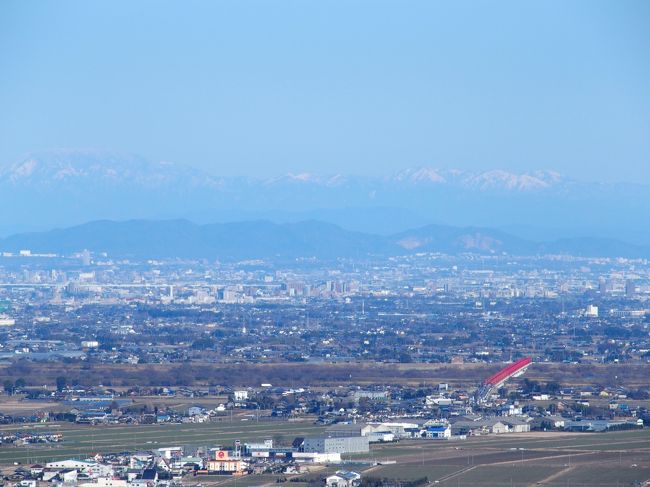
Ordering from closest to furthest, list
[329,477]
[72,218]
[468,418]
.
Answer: [329,477] < [468,418] < [72,218]

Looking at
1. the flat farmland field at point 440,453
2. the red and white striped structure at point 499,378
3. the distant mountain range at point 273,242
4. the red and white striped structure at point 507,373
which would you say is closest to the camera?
the flat farmland field at point 440,453

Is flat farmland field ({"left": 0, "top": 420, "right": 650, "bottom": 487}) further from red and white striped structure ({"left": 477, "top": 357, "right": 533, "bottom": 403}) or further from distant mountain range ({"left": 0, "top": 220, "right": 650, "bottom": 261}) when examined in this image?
distant mountain range ({"left": 0, "top": 220, "right": 650, "bottom": 261})

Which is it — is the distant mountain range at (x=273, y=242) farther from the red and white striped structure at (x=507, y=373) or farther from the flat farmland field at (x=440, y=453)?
the flat farmland field at (x=440, y=453)

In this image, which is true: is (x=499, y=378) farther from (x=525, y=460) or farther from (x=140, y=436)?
(x=525, y=460)

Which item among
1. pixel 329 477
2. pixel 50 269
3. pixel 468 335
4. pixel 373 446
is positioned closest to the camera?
pixel 329 477

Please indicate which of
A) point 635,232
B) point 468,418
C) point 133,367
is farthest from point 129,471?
point 635,232

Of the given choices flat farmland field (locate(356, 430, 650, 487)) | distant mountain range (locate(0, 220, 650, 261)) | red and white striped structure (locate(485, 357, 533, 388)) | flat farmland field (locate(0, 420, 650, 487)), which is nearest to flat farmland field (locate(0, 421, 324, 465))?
flat farmland field (locate(0, 420, 650, 487))

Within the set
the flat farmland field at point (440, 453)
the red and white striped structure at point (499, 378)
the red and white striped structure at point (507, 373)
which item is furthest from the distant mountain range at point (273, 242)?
the flat farmland field at point (440, 453)

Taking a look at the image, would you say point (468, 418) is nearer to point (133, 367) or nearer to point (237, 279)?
point (133, 367)
